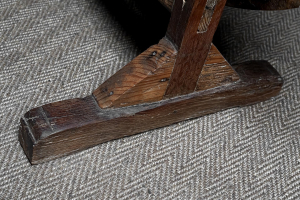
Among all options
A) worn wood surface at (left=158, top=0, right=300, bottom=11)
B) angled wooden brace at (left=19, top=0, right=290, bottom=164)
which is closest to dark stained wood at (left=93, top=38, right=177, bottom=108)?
angled wooden brace at (left=19, top=0, right=290, bottom=164)

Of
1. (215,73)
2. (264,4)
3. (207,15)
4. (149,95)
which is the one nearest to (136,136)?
(149,95)

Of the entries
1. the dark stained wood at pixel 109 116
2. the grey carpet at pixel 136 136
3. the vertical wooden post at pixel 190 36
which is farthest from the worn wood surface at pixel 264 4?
the grey carpet at pixel 136 136

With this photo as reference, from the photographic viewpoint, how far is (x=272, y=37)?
1767mm

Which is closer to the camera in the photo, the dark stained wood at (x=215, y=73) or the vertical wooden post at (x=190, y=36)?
the vertical wooden post at (x=190, y=36)

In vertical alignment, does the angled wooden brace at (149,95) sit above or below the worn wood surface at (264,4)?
below

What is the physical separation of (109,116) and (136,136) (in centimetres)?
14

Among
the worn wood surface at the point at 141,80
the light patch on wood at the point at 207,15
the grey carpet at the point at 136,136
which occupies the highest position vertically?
the light patch on wood at the point at 207,15

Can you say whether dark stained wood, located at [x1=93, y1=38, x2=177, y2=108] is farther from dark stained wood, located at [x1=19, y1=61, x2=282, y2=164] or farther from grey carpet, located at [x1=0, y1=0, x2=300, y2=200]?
grey carpet, located at [x1=0, y1=0, x2=300, y2=200]

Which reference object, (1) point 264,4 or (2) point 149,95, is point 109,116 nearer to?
(2) point 149,95

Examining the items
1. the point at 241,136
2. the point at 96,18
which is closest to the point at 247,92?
the point at 241,136

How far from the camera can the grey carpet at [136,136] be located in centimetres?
113

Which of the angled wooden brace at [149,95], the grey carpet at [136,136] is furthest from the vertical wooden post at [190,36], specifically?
the grey carpet at [136,136]

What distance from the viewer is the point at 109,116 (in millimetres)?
1153

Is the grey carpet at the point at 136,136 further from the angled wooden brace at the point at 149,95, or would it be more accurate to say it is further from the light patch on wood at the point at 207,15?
the light patch on wood at the point at 207,15
